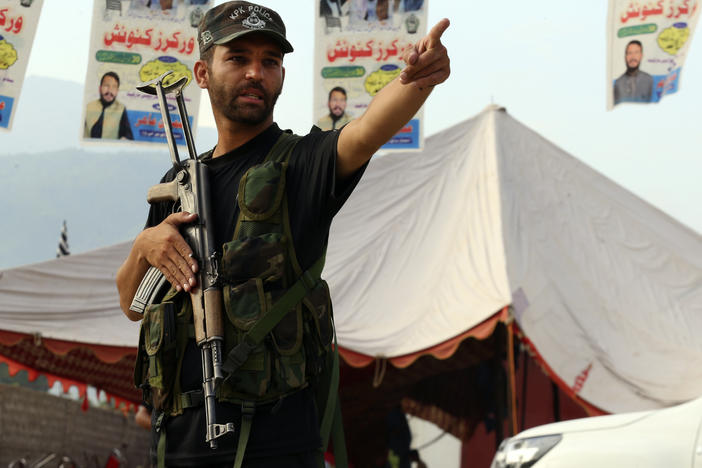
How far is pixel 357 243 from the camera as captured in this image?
27.9 ft

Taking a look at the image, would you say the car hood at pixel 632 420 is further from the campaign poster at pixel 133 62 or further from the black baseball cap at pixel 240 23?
the campaign poster at pixel 133 62

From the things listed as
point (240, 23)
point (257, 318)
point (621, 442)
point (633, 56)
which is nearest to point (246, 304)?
point (257, 318)

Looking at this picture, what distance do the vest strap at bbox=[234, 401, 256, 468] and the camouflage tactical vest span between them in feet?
0.05

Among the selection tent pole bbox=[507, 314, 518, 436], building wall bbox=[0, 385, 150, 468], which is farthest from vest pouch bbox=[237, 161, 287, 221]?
building wall bbox=[0, 385, 150, 468]

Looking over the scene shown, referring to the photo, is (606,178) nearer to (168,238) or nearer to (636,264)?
(636,264)

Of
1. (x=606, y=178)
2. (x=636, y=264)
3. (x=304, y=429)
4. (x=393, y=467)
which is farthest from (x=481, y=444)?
(x=304, y=429)

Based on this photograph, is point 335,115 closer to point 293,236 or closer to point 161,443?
point 293,236

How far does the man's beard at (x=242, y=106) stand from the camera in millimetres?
1996

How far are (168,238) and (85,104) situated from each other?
14.6 feet

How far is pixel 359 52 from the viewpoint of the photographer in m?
6.55

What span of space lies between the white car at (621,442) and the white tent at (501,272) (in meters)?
3.02

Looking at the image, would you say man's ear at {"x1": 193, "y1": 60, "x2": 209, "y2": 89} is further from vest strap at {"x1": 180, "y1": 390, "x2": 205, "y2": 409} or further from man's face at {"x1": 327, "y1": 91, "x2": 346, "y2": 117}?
man's face at {"x1": 327, "y1": 91, "x2": 346, "y2": 117}

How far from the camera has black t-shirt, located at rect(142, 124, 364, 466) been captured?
6.06 feet

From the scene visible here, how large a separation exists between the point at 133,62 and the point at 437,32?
488 cm
